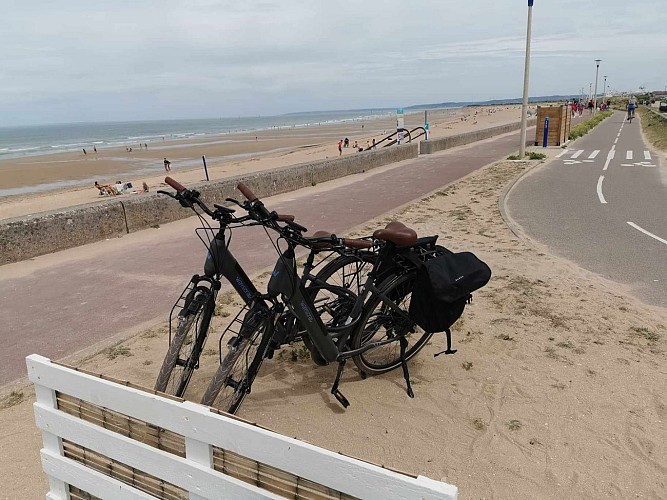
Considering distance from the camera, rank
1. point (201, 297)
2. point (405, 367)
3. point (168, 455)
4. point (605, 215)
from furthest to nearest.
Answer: point (605, 215) → point (405, 367) → point (201, 297) → point (168, 455)

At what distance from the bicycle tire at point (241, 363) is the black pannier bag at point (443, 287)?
1083 millimetres

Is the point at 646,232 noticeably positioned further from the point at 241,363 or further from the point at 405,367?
the point at 241,363

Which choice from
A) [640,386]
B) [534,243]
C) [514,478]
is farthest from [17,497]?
[534,243]

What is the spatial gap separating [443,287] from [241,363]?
135 centimetres

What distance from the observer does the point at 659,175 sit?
14438 mm

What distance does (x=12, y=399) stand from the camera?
3648 millimetres

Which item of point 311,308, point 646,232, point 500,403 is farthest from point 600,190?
point 311,308

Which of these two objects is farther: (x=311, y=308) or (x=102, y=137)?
(x=102, y=137)

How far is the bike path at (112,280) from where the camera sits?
4641 millimetres

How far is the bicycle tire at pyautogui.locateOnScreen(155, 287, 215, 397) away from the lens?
119 inches

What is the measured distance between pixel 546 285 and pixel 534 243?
6.65ft

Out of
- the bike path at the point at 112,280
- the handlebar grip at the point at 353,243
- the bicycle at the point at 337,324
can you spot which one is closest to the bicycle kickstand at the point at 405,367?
the bicycle at the point at 337,324

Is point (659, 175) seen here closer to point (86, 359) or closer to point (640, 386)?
point (640, 386)

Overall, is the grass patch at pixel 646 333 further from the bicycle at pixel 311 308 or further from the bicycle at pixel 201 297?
the bicycle at pixel 201 297
